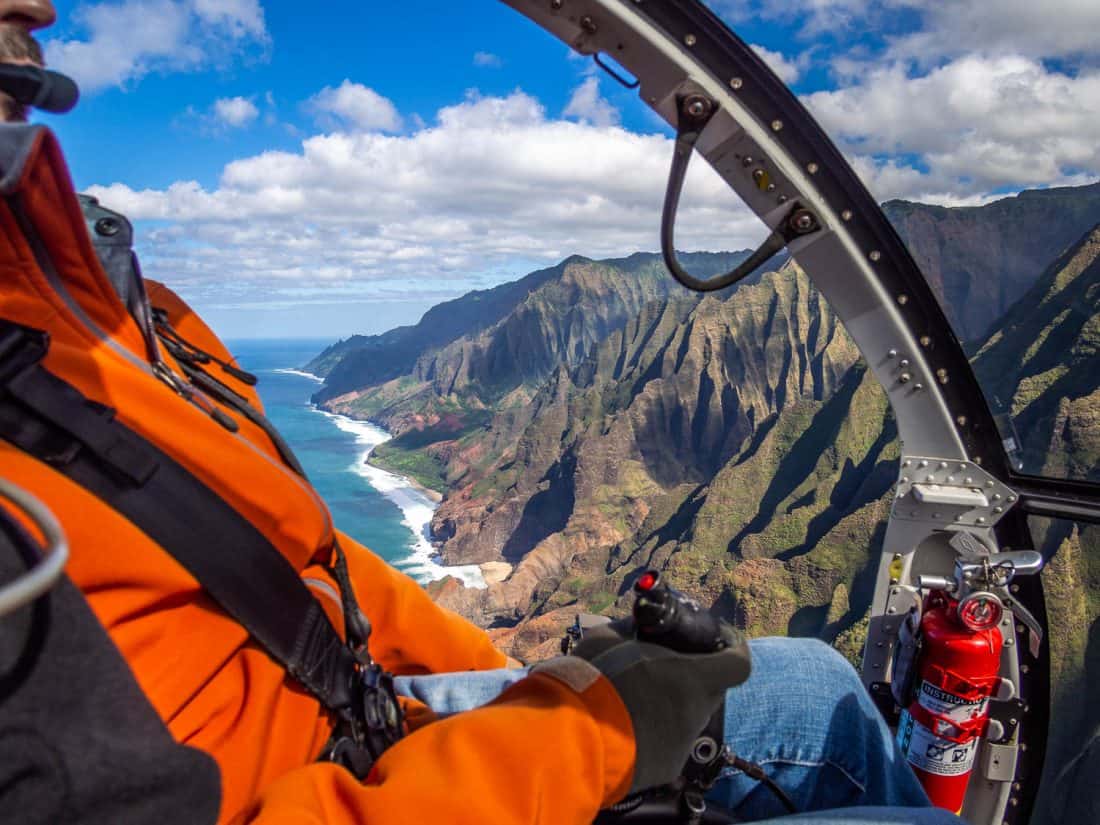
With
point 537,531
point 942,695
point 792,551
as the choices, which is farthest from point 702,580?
point 942,695

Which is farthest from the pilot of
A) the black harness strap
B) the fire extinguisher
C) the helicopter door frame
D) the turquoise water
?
the turquoise water

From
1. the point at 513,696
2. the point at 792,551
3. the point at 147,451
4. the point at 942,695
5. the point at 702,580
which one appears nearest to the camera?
the point at 147,451

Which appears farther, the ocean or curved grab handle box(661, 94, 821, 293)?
the ocean

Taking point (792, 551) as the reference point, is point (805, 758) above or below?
above

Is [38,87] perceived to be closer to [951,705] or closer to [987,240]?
[951,705]

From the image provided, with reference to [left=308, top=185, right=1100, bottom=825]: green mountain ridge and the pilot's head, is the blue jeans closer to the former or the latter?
[left=308, top=185, right=1100, bottom=825]: green mountain ridge

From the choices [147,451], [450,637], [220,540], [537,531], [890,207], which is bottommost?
[537,531]

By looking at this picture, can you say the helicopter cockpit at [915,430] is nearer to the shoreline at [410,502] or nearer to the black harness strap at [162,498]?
the black harness strap at [162,498]

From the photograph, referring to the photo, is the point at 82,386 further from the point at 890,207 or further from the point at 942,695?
the point at 942,695
